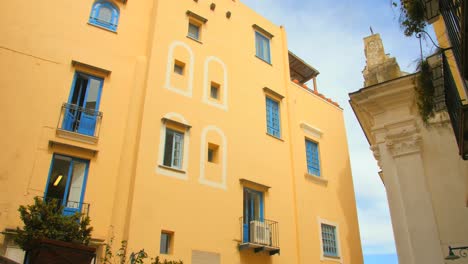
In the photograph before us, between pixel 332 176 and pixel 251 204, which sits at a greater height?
pixel 332 176

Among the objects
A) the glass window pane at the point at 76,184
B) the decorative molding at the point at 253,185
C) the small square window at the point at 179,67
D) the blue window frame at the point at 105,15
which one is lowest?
the glass window pane at the point at 76,184

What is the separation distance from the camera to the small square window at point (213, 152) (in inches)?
602

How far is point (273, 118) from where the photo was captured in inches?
721

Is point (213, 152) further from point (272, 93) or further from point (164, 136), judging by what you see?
point (272, 93)

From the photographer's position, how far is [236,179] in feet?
49.9

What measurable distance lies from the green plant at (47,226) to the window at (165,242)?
3663mm

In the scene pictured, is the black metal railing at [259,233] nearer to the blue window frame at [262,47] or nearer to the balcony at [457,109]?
the balcony at [457,109]

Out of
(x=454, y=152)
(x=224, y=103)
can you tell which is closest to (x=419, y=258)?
(x=454, y=152)

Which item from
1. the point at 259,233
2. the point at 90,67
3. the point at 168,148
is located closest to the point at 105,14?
the point at 90,67

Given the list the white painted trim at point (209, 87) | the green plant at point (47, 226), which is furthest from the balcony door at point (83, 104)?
the green plant at point (47, 226)

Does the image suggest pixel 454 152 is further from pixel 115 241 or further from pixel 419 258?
pixel 115 241

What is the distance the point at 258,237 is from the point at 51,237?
748 cm

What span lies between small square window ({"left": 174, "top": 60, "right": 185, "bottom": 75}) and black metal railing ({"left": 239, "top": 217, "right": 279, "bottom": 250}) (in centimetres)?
601

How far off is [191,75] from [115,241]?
22.6 feet
